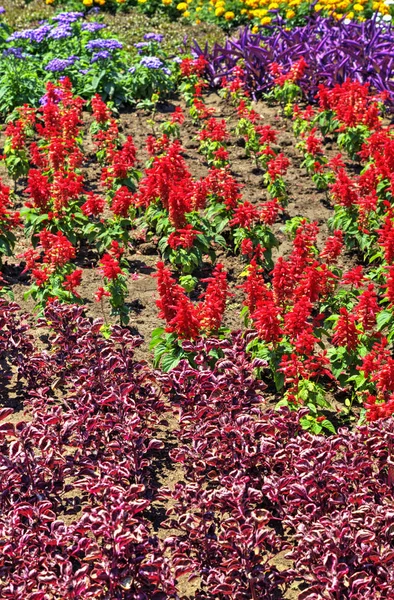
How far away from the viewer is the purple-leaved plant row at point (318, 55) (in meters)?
11.3

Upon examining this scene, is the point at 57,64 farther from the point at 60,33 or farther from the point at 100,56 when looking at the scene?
the point at 60,33

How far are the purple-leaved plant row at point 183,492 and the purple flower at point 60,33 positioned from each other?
7.14 metres

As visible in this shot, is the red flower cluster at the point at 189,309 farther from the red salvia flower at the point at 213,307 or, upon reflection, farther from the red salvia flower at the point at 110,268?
the red salvia flower at the point at 110,268

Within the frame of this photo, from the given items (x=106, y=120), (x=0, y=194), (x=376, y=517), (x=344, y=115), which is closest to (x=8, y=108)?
(x=106, y=120)

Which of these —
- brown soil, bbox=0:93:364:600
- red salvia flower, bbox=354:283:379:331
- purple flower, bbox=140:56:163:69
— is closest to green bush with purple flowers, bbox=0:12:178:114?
purple flower, bbox=140:56:163:69

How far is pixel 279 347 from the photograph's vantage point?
643 cm

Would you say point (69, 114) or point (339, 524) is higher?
point (69, 114)

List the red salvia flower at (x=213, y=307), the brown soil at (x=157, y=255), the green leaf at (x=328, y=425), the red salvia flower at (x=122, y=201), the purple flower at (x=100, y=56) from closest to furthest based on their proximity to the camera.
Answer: the green leaf at (x=328, y=425) → the brown soil at (x=157, y=255) → the red salvia flower at (x=213, y=307) → the red salvia flower at (x=122, y=201) → the purple flower at (x=100, y=56)

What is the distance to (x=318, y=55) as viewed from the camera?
11.6 m

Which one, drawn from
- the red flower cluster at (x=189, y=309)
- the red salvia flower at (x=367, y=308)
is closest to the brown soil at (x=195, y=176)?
the red flower cluster at (x=189, y=309)

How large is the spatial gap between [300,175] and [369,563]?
19.9ft

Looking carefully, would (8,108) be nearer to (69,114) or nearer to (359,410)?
(69,114)

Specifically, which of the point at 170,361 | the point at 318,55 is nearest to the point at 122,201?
the point at 170,361

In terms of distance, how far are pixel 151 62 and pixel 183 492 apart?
818cm
